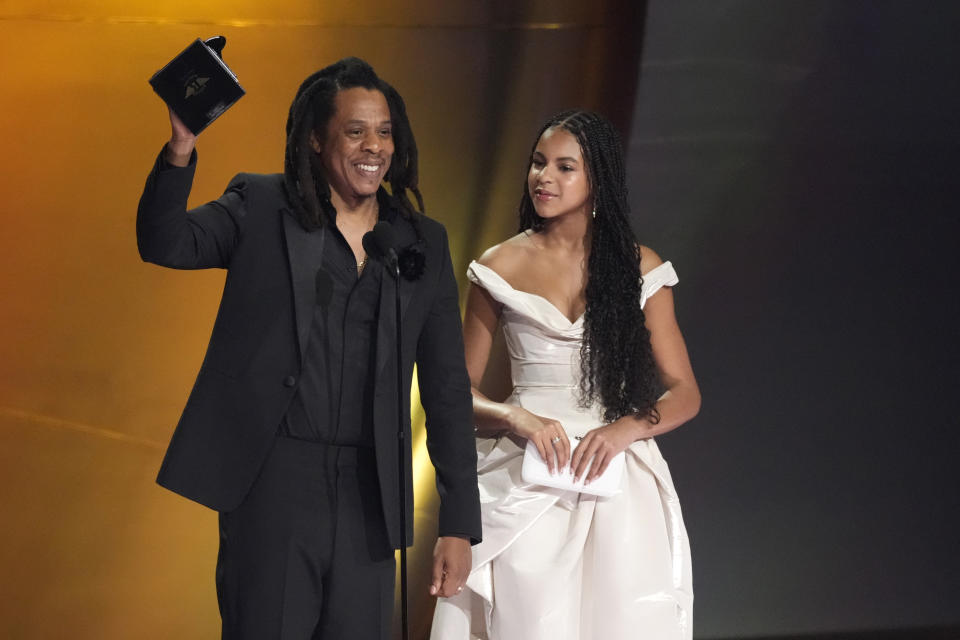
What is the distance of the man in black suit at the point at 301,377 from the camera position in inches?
77.8

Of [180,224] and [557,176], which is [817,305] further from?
[180,224]

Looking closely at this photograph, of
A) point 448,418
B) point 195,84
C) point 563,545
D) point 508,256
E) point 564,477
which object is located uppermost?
point 195,84

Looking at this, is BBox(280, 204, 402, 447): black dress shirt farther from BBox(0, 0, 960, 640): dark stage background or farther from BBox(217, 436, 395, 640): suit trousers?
Answer: BBox(0, 0, 960, 640): dark stage background

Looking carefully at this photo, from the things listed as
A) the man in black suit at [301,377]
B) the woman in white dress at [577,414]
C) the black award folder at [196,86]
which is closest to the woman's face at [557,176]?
the woman in white dress at [577,414]

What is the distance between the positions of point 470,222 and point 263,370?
188 centimetres

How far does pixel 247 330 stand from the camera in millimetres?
2016

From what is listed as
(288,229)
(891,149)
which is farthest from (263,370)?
(891,149)

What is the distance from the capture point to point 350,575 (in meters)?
2.04

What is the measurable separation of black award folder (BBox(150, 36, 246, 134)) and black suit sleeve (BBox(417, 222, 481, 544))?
60 centimetres

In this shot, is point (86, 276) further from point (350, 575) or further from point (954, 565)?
point (954, 565)

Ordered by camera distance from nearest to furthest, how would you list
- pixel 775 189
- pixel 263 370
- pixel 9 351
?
pixel 263 370 < pixel 9 351 < pixel 775 189

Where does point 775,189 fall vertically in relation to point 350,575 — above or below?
above

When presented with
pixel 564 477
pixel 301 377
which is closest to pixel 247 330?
pixel 301 377

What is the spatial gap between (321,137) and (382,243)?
30 centimetres
